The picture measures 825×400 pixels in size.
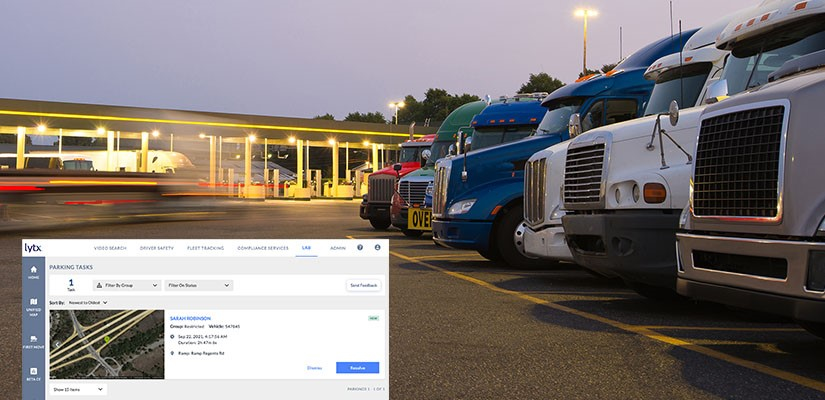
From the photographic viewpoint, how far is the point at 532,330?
7016 mm

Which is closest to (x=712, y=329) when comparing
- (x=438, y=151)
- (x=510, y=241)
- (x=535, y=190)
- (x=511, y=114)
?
(x=535, y=190)

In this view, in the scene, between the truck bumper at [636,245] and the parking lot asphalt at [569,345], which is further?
the truck bumper at [636,245]

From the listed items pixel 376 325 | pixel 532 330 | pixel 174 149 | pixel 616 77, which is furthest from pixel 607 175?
pixel 174 149

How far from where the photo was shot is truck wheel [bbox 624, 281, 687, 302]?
28.3ft

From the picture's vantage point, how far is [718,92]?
7.18 meters

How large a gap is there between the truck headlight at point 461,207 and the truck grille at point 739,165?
22.0 feet

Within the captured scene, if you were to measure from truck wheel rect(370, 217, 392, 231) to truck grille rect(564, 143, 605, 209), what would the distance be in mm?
14131

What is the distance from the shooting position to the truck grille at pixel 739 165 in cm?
517

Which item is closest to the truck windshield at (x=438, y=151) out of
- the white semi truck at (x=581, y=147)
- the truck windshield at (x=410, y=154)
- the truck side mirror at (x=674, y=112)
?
the truck windshield at (x=410, y=154)

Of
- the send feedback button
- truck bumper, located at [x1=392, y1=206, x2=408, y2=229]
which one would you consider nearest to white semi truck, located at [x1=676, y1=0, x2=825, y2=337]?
the send feedback button

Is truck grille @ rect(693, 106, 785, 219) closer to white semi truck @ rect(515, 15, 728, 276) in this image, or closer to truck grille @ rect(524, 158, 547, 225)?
white semi truck @ rect(515, 15, 728, 276)

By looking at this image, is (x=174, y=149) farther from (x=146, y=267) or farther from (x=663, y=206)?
(x=146, y=267)

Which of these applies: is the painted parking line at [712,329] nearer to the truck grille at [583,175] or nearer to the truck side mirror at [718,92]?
the truck grille at [583,175]

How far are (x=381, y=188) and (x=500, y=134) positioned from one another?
7.61 m
